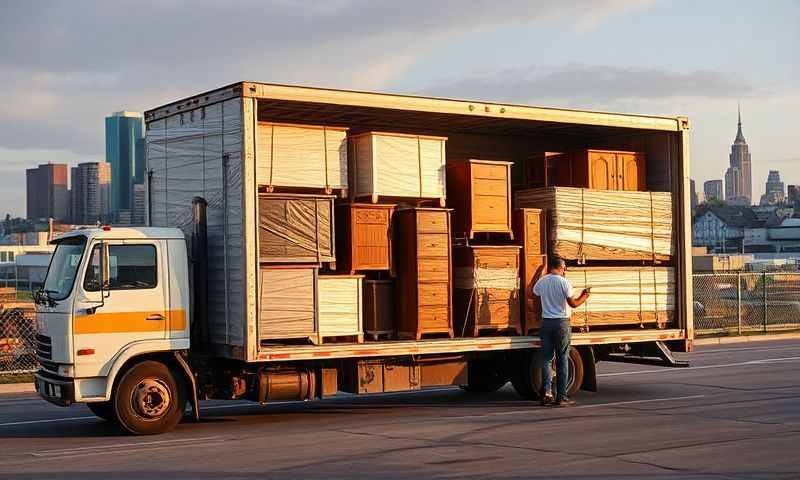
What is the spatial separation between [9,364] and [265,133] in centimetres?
981

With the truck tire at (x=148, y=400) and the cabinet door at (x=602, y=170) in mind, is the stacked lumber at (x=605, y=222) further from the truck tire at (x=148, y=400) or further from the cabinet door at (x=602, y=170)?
the truck tire at (x=148, y=400)

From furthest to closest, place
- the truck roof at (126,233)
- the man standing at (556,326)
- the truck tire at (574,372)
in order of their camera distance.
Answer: the truck tire at (574,372), the man standing at (556,326), the truck roof at (126,233)

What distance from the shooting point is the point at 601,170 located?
645 inches

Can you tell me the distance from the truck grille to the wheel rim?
42.5 inches

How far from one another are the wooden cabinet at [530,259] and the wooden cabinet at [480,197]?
0.21 metres

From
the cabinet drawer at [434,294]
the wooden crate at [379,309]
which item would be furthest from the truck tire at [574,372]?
the wooden crate at [379,309]

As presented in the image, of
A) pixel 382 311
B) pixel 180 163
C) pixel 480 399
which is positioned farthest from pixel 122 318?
pixel 480 399

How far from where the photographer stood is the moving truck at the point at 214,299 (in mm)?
12234

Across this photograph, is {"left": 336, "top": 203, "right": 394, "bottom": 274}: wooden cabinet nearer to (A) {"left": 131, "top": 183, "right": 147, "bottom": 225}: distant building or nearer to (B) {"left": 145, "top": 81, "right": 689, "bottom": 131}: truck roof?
(B) {"left": 145, "top": 81, "right": 689, "bottom": 131}: truck roof

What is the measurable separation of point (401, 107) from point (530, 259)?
3102 millimetres

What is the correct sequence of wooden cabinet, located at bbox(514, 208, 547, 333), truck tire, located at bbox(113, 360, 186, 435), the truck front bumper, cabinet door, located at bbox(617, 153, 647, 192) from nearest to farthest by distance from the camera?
1. the truck front bumper
2. truck tire, located at bbox(113, 360, 186, 435)
3. wooden cabinet, located at bbox(514, 208, 547, 333)
4. cabinet door, located at bbox(617, 153, 647, 192)

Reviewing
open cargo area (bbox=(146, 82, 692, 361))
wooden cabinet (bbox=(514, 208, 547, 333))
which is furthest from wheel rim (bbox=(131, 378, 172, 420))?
wooden cabinet (bbox=(514, 208, 547, 333))

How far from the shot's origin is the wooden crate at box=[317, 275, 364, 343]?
1337cm

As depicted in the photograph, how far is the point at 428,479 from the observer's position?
9.23 metres
